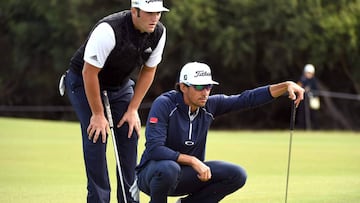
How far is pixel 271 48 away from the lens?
33312mm

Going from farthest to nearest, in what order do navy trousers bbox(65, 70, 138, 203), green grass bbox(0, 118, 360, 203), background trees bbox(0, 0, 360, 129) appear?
1. background trees bbox(0, 0, 360, 129)
2. green grass bbox(0, 118, 360, 203)
3. navy trousers bbox(65, 70, 138, 203)

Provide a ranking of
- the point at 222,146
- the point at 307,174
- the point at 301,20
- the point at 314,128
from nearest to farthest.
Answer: the point at 307,174, the point at 222,146, the point at 314,128, the point at 301,20

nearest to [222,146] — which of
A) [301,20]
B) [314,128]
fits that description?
[314,128]

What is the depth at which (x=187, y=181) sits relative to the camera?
7207 mm

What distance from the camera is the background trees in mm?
32500

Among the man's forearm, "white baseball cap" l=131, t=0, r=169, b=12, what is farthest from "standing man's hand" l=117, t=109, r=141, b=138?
"white baseball cap" l=131, t=0, r=169, b=12

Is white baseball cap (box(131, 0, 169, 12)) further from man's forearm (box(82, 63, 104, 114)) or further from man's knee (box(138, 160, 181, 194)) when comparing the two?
man's knee (box(138, 160, 181, 194))

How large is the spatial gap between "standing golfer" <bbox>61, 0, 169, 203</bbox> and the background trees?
24.6 meters

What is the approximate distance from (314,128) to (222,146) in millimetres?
11052

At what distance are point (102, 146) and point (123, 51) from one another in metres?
0.83

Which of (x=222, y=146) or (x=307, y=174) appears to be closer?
(x=307, y=174)

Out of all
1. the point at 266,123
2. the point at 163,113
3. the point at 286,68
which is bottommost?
the point at 266,123

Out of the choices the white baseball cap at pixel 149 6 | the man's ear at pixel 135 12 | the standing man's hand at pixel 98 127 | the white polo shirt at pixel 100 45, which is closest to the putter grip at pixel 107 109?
the standing man's hand at pixel 98 127

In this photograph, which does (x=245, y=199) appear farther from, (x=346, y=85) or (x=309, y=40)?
(x=346, y=85)
